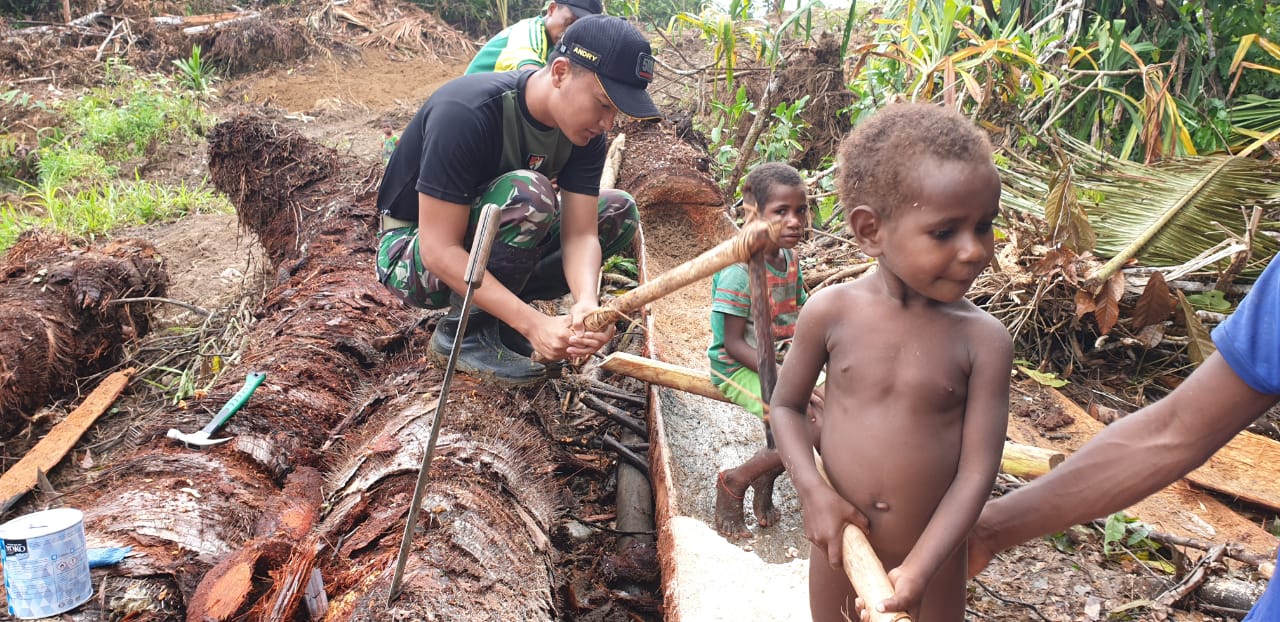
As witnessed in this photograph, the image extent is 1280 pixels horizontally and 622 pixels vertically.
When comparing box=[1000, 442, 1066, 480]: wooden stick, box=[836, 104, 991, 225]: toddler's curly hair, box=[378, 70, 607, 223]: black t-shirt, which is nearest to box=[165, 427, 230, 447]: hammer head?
box=[378, 70, 607, 223]: black t-shirt

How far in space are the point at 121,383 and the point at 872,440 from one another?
446cm

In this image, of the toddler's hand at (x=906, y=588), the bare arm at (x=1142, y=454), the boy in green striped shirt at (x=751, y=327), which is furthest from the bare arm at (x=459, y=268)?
the bare arm at (x=1142, y=454)

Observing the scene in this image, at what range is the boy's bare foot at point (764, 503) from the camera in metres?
2.81

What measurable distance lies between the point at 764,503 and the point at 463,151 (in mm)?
1645

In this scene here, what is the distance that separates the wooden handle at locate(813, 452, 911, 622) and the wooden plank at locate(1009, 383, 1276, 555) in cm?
186

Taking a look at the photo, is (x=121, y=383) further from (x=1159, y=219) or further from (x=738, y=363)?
(x=1159, y=219)

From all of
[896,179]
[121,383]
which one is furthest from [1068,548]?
[121,383]

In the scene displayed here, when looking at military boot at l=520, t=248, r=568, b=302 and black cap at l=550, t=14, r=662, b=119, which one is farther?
military boot at l=520, t=248, r=568, b=302

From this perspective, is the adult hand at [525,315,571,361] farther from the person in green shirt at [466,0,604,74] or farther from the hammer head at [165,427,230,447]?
the person in green shirt at [466,0,604,74]

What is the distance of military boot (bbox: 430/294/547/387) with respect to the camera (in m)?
2.97

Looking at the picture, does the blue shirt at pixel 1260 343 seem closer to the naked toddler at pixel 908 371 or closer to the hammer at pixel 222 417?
the naked toddler at pixel 908 371

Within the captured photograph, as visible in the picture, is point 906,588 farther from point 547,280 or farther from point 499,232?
point 547,280

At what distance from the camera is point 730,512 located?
2.81 meters

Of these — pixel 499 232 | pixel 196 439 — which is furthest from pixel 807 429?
pixel 196 439
